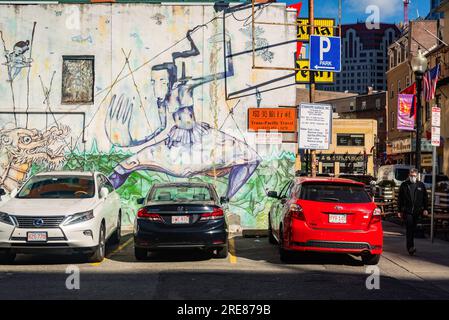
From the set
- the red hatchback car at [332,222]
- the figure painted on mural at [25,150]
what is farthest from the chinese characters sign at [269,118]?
the red hatchback car at [332,222]

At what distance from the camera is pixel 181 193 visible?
11.1 meters

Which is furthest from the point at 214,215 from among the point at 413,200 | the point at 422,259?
the point at 413,200

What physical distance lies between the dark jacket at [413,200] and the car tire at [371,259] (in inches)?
79.5

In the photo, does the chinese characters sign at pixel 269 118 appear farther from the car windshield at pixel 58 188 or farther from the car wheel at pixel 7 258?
the car wheel at pixel 7 258

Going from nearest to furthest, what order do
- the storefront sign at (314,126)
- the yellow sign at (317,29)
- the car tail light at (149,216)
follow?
the car tail light at (149,216) → the storefront sign at (314,126) → the yellow sign at (317,29)

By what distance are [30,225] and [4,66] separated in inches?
343

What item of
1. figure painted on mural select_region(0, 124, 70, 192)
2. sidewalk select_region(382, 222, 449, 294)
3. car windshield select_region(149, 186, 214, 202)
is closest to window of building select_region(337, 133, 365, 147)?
sidewalk select_region(382, 222, 449, 294)

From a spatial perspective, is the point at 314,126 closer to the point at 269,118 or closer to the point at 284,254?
the point at 269,118

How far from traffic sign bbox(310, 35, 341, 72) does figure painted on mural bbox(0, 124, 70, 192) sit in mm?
7395

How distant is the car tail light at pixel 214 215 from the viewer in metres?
10.1

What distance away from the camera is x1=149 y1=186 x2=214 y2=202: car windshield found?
10891mm

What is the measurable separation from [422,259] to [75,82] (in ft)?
35.6

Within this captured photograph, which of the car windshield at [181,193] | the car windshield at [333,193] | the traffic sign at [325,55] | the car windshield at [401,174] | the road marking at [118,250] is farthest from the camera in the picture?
the car windshield at [401,174]

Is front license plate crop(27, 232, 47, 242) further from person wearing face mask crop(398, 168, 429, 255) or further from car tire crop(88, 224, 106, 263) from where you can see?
person wearing face mask crop(398, 168, 429, 255)
